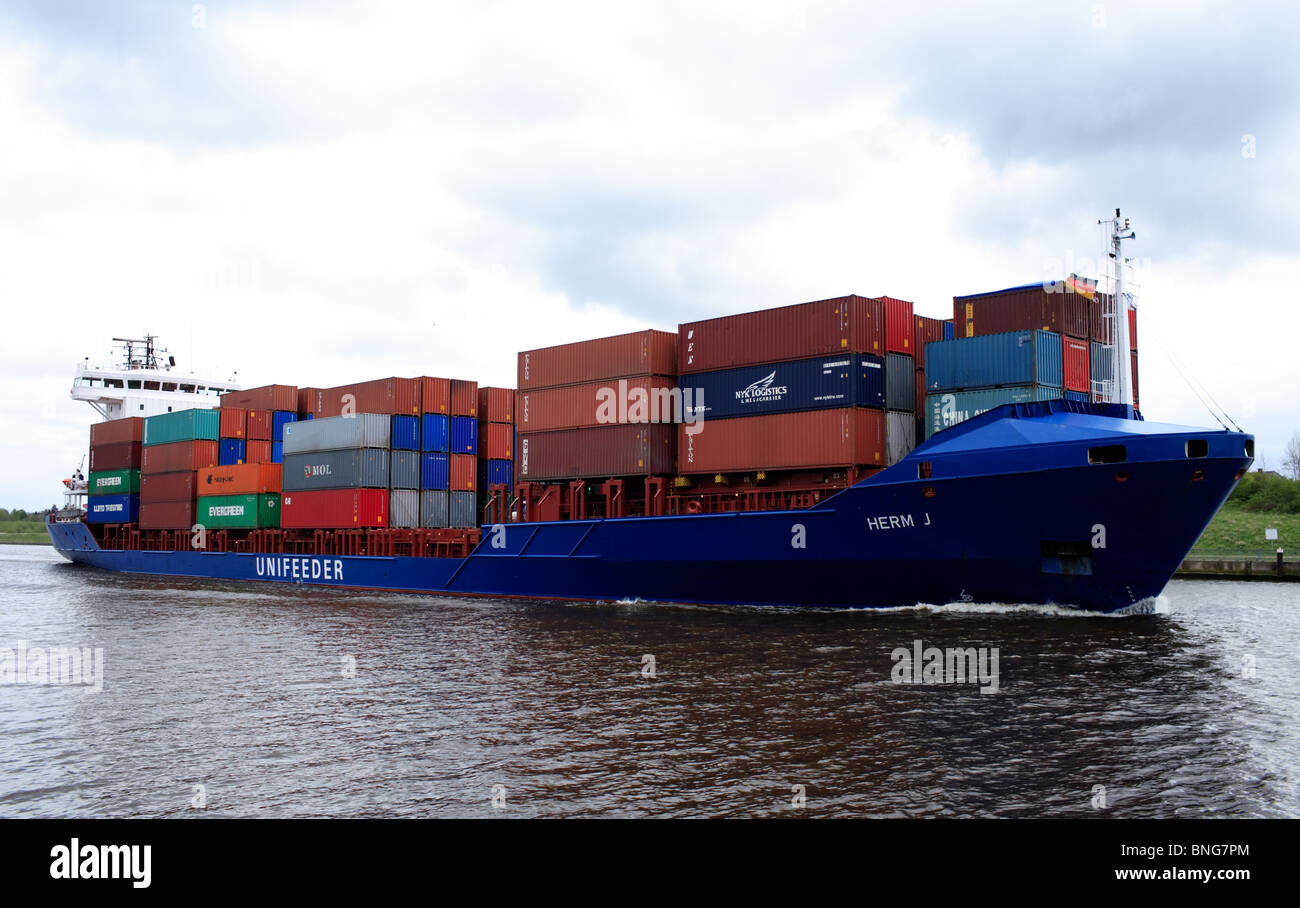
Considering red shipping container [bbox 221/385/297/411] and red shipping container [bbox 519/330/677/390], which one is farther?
red shipping container [bbox 221/385/297/411]

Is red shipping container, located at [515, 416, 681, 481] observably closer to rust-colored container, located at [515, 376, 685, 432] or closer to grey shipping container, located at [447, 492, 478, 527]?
rust-colored container, located at [515, 376, 685, 432]

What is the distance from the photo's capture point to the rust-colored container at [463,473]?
119 feet

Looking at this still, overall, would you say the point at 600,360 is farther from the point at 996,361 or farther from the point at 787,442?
the point at 996,361

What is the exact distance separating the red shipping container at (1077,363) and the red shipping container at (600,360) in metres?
10.8

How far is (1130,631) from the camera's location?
18.5 meters

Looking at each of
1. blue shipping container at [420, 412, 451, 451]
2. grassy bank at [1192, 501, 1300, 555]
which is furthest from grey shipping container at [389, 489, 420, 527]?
grassy bank at [1192, 501, 1300, 555]

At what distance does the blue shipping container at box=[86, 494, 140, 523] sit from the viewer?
49.3 meters

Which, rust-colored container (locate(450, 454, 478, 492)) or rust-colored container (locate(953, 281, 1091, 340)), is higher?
rust-colored container (locate(953, 281, 1091, 340))

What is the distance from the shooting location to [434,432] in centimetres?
3569

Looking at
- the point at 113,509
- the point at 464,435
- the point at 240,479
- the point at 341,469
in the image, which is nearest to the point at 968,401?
the point at 464,435

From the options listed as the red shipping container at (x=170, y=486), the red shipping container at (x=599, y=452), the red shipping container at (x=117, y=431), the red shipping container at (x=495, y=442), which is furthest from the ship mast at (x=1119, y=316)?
the red shipping container at (x=117, y=431)

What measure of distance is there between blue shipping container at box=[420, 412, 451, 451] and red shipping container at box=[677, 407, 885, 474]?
13106 millimetres

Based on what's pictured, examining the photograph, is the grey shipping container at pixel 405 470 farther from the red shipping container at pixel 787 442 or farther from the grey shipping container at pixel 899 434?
the grey shipping container at pixel 899 434

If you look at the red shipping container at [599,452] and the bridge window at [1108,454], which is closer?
the bridge window at [1108,454]
